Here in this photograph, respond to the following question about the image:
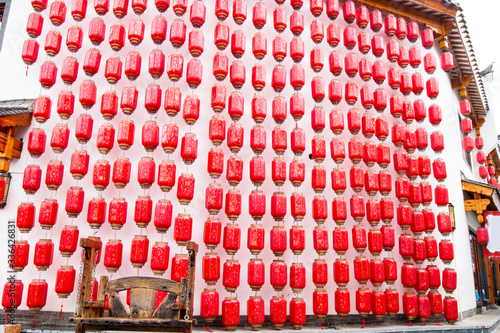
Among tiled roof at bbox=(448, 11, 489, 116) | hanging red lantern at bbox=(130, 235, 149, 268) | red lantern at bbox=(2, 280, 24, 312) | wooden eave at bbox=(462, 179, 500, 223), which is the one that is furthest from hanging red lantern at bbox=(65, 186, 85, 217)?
tiled roof at bbox=(448, 11, 489, 116)

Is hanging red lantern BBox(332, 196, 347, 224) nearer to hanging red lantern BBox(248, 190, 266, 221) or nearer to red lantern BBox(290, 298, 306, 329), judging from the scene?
hanging red lantern BBox(248, 190, 266, 221)

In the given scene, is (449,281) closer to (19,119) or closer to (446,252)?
(446,252)

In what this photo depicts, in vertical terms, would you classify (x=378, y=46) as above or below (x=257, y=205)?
above

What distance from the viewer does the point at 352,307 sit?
6090 millimetres

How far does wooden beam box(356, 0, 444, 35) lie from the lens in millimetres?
7449

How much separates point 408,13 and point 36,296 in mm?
8484

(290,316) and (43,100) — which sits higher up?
(43,100)

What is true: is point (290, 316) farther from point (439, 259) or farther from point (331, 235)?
point (439, 259)

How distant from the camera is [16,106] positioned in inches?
229

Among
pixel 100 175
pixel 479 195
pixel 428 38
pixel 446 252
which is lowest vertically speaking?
pixel 446 252

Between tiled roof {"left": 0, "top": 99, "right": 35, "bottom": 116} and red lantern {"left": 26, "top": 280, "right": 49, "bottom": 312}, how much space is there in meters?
2.62

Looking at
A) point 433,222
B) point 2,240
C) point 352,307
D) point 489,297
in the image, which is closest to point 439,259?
point 433,222

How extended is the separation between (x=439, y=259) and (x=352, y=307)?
1937mm

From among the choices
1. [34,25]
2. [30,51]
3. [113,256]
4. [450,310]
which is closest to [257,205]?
[113,256]
